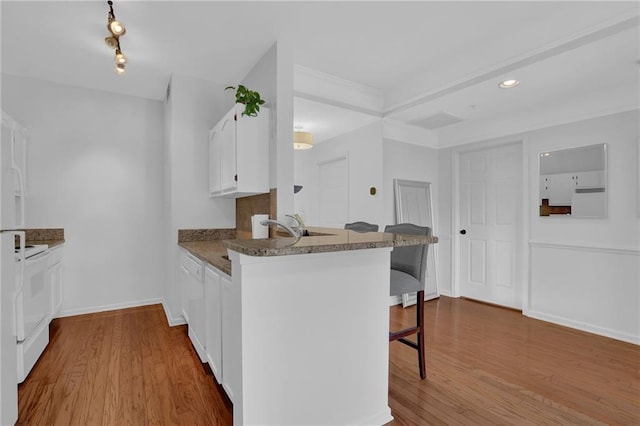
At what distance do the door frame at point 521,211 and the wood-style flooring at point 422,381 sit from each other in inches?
29.0

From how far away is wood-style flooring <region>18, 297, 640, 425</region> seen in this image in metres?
1.88

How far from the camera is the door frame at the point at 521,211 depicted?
A: 379 centimetres

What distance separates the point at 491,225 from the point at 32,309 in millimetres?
4930

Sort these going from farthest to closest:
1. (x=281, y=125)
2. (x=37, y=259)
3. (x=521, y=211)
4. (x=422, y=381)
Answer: (x=521, y=211)
(x=281, y=125)
(x=37, y=259)
(x=422, y=381)

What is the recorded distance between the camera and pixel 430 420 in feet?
5.99

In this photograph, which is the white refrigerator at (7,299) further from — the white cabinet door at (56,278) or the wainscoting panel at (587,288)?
the wainscoting panel at (587,288)

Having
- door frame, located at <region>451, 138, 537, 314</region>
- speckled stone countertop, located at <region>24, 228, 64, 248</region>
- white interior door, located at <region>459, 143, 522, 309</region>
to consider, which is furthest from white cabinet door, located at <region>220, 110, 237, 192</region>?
white interior door, located at <region>459, 143, 522, 309</region>

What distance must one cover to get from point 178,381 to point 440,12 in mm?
3285

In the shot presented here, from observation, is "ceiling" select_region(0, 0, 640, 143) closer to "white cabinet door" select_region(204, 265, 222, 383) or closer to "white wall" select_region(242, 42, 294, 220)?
"white wall" select_region(242, 42, 294, 220)

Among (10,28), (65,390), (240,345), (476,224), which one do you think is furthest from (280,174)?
(476,224)

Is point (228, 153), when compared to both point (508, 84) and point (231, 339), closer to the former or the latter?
point (231, 339)

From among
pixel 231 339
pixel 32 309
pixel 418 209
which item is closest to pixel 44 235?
pixel 32 309

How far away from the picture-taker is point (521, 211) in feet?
12.8

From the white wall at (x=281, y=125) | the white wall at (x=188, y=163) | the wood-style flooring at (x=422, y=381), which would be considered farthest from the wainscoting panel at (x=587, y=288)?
the white wall at (x=188, y=163)
